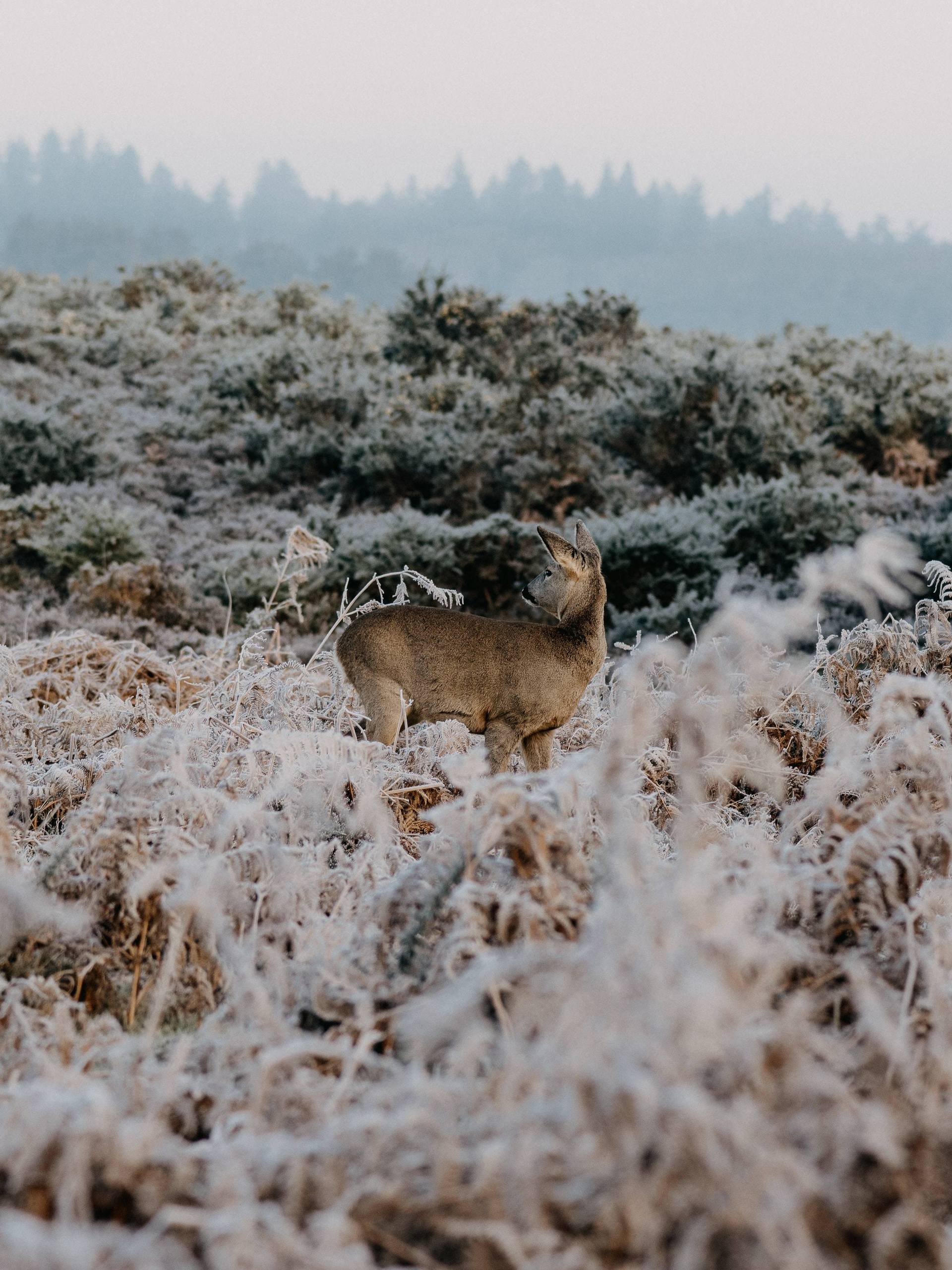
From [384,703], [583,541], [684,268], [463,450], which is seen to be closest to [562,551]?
[583,541]

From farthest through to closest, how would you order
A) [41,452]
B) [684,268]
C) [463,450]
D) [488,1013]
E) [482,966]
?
1. [684,268]
2. [41,452]
3. [463,450]
4. [488,1013]
5. [482,966]

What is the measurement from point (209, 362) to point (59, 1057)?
1775 cm

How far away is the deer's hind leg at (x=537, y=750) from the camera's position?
16.4 feet

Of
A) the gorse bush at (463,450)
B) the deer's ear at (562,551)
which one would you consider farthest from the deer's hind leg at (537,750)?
the gorse bush at (463,450)

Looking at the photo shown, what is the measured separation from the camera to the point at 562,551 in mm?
4797

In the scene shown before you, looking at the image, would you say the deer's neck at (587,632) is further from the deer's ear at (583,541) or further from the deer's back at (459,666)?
the deer's ear at (583,541)

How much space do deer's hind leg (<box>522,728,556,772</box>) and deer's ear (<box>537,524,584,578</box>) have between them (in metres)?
0.72

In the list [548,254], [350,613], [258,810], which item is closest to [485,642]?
[350,613]

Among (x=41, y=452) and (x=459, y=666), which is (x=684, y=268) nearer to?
(x=41, y=452)

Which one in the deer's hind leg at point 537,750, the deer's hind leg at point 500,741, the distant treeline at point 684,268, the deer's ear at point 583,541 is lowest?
the distant treeline at point 684,268

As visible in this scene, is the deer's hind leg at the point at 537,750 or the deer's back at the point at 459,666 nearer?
the deer's back at the point at 459,666

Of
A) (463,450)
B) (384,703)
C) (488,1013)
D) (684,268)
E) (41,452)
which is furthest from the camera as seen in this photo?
(684,268)

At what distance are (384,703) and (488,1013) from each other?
2.60 metres

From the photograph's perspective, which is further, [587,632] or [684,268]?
[684,268]
